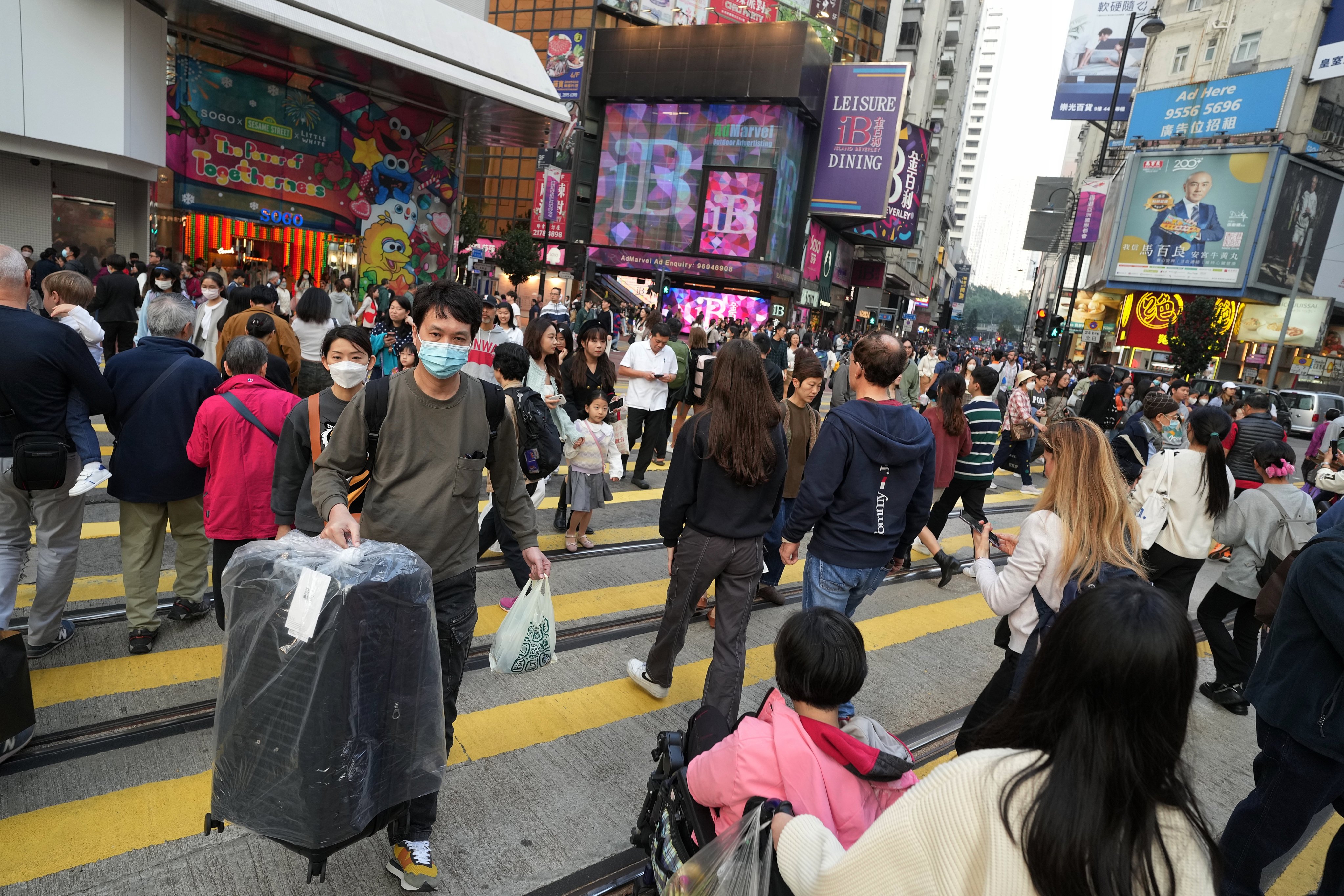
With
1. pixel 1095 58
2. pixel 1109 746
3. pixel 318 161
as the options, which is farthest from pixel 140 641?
pixel 1095 58

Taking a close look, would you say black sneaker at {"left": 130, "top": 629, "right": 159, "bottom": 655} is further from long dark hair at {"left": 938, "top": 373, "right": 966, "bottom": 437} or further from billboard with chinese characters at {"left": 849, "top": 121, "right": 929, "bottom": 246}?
billboard with chinese characters at {"left": 849, "top": 121, "right": 929, "bottom": 246}

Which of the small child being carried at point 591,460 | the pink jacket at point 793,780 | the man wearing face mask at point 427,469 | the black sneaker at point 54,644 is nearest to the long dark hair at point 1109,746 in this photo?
the pink jacket at point 793,780

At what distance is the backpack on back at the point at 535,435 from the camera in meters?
4.98

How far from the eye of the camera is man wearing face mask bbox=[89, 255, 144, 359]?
1007cm

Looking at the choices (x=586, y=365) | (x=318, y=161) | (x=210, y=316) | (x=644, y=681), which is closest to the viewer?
(x=644, y=681)

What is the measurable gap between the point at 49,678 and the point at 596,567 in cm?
352

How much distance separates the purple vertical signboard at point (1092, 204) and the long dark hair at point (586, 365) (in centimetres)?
3814

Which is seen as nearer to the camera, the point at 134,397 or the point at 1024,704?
the point at 1024,704

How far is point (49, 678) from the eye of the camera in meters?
3.75

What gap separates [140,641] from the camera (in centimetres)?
407

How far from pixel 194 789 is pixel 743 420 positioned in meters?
2.88

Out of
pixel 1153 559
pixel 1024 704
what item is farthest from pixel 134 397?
pixel 1153 559

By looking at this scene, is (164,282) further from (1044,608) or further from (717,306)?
(717,306)

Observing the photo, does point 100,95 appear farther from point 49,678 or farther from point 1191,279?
point 1191,279
